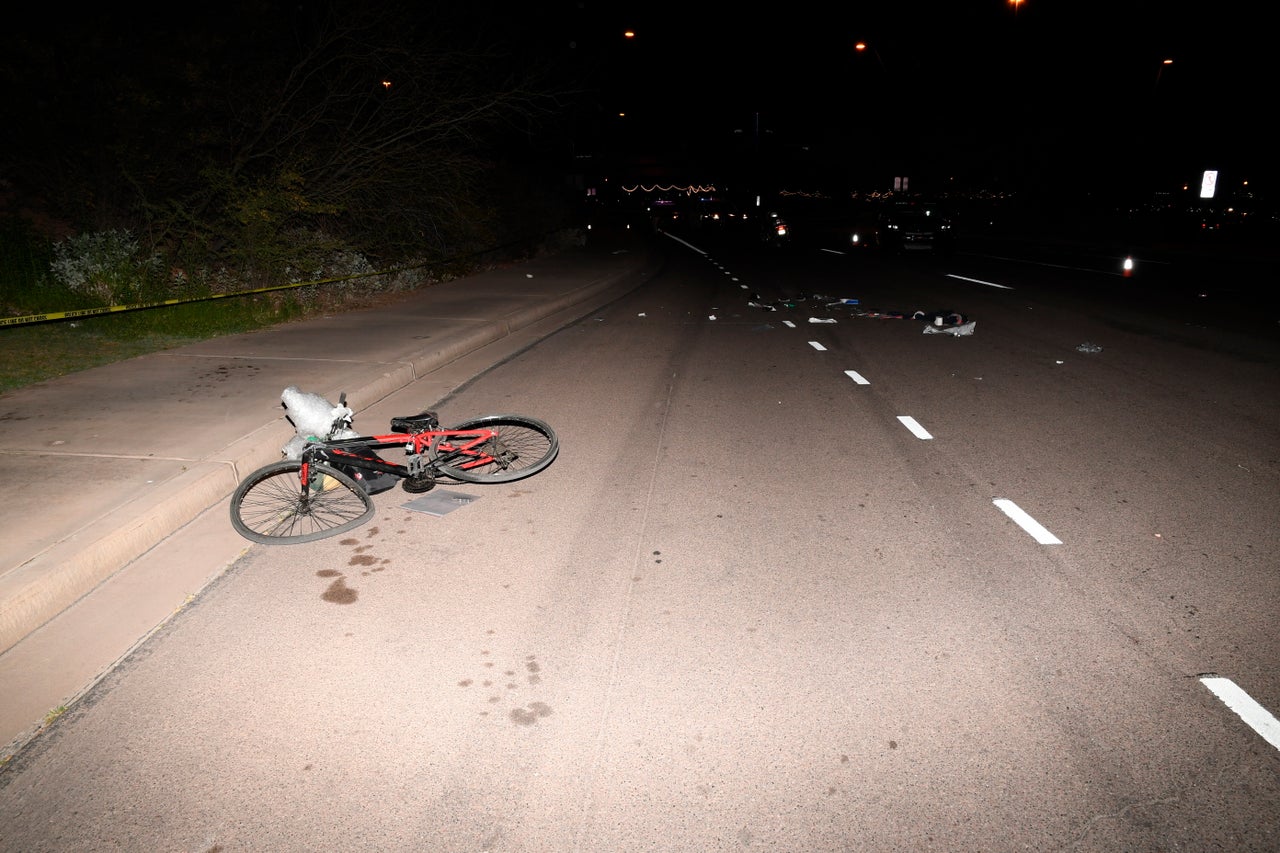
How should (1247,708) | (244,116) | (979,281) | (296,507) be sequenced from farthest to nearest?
(979,281), (244,116), (296,507), (1247,708)

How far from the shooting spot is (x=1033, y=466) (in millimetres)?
6816

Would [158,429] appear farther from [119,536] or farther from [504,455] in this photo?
[504,455]

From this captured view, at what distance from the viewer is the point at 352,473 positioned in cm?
609

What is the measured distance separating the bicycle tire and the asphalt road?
0.13m

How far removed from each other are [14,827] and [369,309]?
13243 millimetres

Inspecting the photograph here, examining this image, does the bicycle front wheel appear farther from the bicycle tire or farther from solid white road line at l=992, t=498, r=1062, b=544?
solid white road line at l=992, t=498, r=1062, b=544

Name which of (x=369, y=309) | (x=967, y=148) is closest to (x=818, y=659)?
(x=369, y=309)

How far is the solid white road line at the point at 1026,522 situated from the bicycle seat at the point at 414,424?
157 inches

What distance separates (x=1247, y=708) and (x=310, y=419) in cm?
560

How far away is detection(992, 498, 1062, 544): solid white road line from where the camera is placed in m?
5.34

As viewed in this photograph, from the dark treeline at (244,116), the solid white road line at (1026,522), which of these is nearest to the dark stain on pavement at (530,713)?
the solid white road line at (1026,522)

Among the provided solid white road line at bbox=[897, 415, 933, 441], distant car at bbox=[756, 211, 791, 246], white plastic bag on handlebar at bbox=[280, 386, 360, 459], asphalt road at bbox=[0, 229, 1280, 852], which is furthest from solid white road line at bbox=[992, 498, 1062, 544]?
distant car at bbox=[756, 211, 791, 246]

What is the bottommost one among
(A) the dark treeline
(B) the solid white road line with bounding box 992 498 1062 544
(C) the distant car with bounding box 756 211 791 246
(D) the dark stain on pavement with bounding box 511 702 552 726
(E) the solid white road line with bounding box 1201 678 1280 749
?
(C) the distant car with bounding box 756 211 791 246

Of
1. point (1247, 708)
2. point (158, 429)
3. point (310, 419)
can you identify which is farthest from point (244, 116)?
point (1247, 708)
